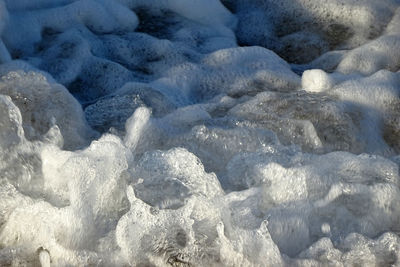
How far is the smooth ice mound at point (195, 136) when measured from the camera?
5.01 ft

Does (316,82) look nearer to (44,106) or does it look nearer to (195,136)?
(195,136)

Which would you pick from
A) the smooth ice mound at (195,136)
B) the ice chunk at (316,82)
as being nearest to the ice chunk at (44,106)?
the smooth ice mound at (195,136)

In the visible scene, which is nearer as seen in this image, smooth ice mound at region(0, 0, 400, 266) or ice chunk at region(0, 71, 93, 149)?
smooth ice mound at region(0, 0, 400, 266)

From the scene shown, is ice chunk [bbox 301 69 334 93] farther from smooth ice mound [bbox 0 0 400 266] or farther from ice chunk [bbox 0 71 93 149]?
ice chunk [bbox 0 71 93 149]

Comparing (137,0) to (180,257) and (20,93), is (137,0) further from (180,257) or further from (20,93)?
(180,257)

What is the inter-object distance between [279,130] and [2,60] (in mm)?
1052

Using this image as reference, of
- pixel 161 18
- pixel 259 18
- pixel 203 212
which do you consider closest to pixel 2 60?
pixel 161 18

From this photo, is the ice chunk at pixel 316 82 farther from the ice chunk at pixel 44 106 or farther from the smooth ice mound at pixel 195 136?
the ice chunk at pixel 44 106

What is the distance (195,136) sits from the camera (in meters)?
2.00

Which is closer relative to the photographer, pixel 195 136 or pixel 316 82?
pixel 195 136

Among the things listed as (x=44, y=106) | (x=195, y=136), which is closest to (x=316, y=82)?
(x=195, y=136)

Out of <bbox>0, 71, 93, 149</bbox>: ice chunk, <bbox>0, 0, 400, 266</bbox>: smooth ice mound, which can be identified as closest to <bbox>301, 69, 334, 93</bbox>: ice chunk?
<bbox>0, 0, 400, 266</bbox>: smooth ice mound

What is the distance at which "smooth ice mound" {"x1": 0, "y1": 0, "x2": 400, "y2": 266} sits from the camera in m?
1.53

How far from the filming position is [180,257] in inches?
58.9
